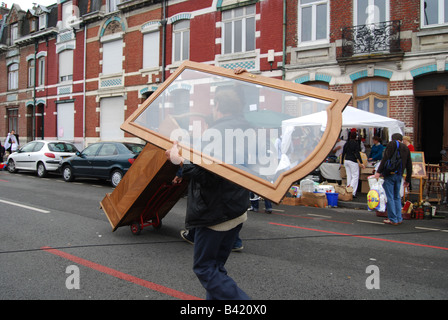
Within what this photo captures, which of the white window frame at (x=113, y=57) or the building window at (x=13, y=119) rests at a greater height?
the white window frame at (x=113, y=57)

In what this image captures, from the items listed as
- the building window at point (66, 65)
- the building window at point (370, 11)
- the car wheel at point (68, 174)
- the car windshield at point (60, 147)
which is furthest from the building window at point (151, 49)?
the building window at point (370, 11)

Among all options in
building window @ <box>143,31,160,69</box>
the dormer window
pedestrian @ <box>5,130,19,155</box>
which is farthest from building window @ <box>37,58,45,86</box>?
building window @ <box>143,31,160,69</box>

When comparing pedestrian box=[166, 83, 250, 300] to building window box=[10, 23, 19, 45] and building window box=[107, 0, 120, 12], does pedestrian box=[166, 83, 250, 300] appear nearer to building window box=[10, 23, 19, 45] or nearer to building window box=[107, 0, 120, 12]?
building window box=[107, 0, 120, 12]

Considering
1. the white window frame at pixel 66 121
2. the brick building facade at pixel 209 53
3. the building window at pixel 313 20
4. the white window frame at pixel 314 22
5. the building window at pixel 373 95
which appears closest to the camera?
the brick building facade at pixel 209 53

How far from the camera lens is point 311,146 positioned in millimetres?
2252

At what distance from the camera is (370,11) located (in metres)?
12.6

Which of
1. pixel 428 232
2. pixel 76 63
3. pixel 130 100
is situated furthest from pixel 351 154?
pixel 76 63

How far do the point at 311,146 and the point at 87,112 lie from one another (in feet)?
69.9

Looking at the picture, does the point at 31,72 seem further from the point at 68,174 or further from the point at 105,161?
the point at 105,161

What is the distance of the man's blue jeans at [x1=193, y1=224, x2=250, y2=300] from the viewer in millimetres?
2555

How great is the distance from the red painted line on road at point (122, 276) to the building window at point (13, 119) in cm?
2603

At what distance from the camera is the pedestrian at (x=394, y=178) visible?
22.8 feet

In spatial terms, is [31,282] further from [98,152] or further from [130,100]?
[130,100]

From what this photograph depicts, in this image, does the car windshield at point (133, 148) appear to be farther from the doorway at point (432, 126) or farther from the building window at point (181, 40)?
the doorway at point (432, 126)
